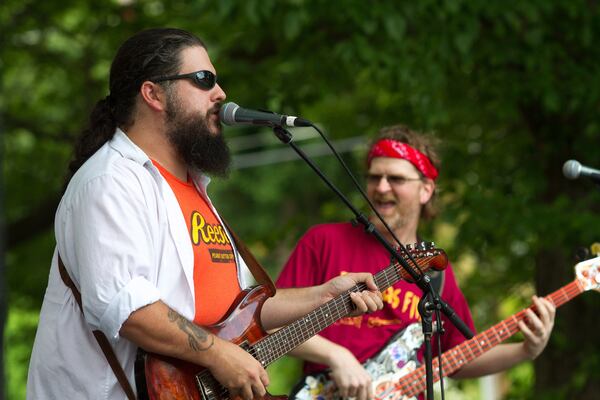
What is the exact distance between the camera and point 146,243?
282 cm

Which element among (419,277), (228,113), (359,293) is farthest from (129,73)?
(419,277)

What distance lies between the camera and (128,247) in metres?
2.76

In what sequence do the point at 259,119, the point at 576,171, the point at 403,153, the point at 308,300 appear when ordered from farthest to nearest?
the point at 403,153 < the point at 576,171 < the point at 308,300 < the point at 259,119

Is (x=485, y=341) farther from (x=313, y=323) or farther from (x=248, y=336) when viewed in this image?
(x=248, y=336)

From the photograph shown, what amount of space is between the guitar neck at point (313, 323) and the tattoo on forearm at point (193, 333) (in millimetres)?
336

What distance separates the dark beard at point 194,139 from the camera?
10.3 ft

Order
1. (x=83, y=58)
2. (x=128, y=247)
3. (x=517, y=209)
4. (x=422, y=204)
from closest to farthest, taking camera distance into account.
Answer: (x=128, y=247)
(x=422, y=204)
(x=517, y=209)
(x=83, y=58)

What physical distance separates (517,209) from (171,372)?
3771 mm

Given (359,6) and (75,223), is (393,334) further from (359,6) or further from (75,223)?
(359,6)

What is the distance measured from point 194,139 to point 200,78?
0.71ft

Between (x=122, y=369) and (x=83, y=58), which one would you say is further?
(x=83, y=58)

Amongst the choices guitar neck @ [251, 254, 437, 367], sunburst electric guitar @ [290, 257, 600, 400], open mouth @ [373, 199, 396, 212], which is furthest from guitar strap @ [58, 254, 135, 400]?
open mouth @ [373, 199, 396, 212]

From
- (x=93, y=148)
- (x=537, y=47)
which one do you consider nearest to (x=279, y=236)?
(x=537, y=47)

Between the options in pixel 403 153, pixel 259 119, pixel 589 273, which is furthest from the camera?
pixel 403 153
